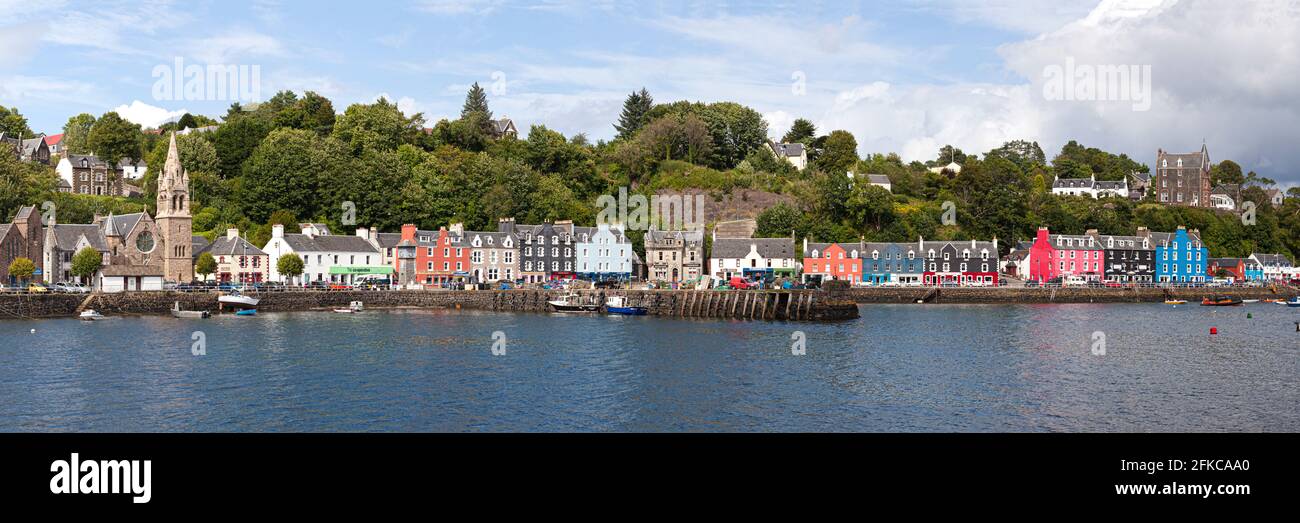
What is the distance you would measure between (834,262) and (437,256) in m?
37.0

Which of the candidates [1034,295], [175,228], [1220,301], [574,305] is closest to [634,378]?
[574,305]

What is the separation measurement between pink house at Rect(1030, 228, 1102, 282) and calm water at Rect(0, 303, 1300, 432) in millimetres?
41174

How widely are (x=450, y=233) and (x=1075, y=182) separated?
87100 mm

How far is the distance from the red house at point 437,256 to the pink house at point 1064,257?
5669cm

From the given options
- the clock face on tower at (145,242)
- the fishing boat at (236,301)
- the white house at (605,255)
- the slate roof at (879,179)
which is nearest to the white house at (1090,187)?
the slate roof at (879,179)

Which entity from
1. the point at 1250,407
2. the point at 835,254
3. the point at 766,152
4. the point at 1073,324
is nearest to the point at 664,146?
the point at 766,152

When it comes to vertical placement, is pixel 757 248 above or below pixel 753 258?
above

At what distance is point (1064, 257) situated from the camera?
9981cm

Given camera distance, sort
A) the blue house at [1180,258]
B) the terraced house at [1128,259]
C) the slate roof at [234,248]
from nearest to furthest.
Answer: the slate roof at [234,248], the terraced house at [1128,259], the blue house at [1180,258]

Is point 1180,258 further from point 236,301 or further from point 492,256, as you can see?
point 236,301

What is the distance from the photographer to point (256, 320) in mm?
60094

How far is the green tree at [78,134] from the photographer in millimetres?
111250

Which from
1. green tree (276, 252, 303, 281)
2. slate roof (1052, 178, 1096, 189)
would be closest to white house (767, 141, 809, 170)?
slate roof (1052, 178, 1096, 189)

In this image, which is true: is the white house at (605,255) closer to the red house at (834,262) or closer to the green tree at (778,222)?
the green tree at (778,222)
